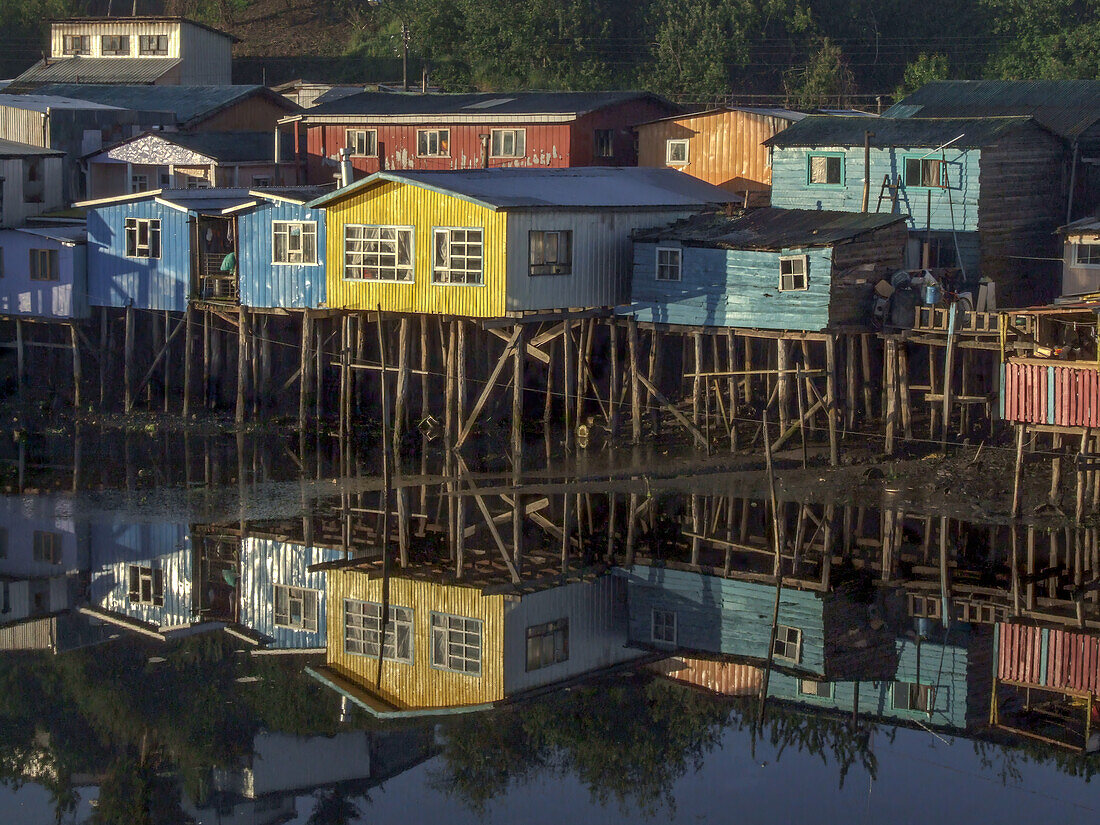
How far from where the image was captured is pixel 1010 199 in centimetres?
3544

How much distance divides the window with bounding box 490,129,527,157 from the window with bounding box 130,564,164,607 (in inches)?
799

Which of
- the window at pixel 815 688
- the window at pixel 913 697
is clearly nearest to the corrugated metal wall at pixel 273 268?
the window at pixel 815 688

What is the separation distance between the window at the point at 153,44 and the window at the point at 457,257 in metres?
29.3

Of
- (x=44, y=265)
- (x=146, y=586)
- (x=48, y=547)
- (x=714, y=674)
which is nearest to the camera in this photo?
(x=714, y=674)

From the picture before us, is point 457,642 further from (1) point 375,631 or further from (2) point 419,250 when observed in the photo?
(2) point 419,250

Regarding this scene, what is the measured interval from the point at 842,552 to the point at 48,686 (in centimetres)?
1212

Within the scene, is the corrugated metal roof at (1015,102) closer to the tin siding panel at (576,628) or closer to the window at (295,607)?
the tin siding panel at (576,628)

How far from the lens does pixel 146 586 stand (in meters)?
25.2

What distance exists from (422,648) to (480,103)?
84.7 feet

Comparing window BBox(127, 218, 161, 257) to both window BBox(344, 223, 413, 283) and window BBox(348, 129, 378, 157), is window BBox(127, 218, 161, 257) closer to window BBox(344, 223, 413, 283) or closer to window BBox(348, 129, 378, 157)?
window BBox(344, 223, 413, 283)

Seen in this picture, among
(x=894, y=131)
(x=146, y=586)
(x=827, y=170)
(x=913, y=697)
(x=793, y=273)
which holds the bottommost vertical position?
(x=913, y=697)

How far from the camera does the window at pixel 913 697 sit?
20359mm

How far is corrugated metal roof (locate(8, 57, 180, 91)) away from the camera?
187 ft

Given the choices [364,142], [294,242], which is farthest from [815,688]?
[364,142]
